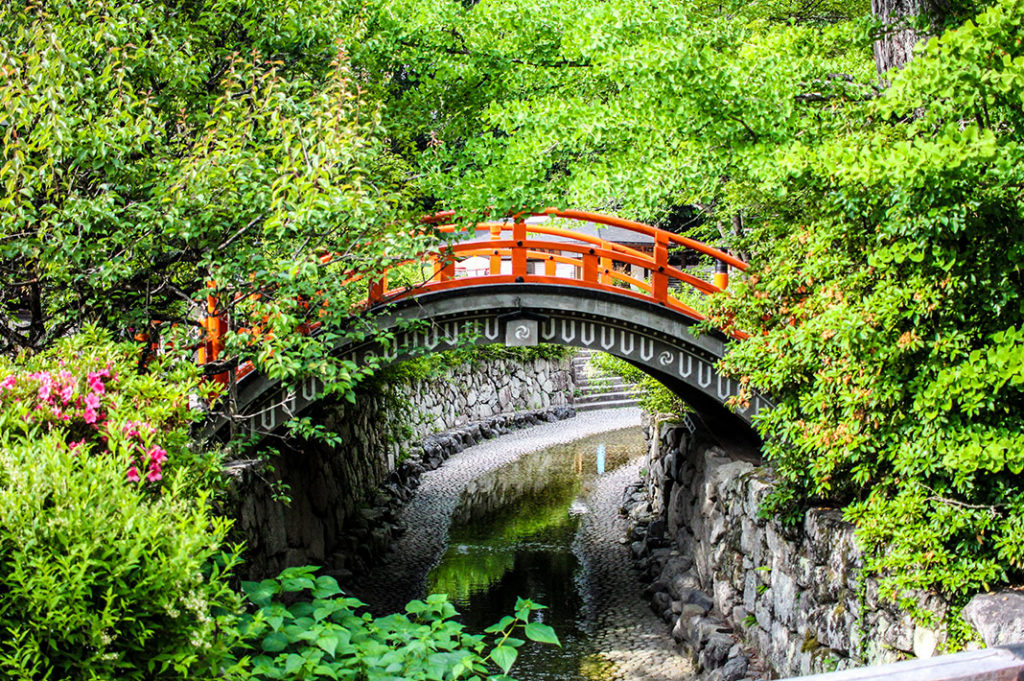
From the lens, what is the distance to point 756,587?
949 cm

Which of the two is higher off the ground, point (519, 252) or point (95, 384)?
point (519, 252)

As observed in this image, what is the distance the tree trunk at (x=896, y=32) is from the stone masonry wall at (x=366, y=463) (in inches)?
270

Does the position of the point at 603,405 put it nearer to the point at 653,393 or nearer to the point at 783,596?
the point at 653,393

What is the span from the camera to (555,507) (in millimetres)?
16672

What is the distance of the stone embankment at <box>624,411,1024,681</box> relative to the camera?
6.58 metres

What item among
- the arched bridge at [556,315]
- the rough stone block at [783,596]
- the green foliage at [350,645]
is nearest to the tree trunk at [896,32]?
the arched bridge at [556,315]

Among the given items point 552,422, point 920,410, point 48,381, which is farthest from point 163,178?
point 552,422

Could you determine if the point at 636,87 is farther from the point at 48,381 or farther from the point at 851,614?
the point at 48,381

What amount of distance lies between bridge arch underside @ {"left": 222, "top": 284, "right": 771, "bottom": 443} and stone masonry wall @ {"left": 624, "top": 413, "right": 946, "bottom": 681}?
58.4 inches

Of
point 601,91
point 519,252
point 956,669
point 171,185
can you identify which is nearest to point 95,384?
point 171,185

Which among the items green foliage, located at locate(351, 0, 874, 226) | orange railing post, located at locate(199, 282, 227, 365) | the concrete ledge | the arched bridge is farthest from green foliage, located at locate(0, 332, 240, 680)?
the arched bridge

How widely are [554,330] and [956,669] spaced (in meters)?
7.98

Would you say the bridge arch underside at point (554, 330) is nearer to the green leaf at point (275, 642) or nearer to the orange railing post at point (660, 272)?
the orange railing post at point (660, 272)

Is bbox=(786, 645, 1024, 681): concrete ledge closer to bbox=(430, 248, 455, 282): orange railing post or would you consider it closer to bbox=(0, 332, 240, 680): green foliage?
bbox=(0, 332, 240, 680): green foliage
